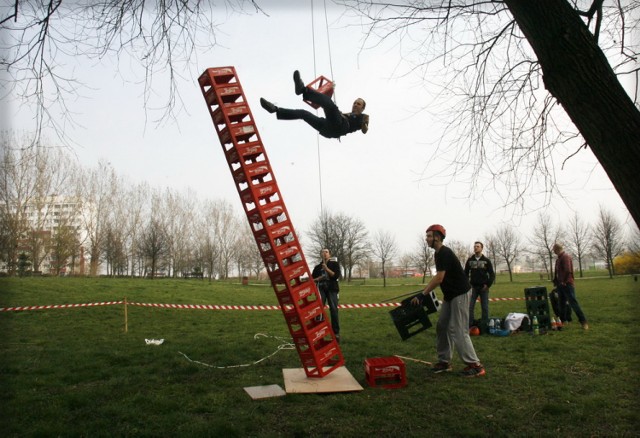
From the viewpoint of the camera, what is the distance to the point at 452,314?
21.2 feet

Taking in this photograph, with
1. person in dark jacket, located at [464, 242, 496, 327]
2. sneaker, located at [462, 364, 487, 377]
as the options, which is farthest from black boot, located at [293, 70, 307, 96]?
person in dark jacket, located at [464, 242, 496, 327]

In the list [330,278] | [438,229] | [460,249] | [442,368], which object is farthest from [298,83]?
[460,249]

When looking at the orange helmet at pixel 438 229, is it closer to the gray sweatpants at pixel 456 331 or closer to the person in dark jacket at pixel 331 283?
the gray sweatpants at pixel 456 331

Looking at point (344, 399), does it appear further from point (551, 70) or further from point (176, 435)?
point (551, 70)

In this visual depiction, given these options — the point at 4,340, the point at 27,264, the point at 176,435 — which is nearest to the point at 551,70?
the point at 176,435

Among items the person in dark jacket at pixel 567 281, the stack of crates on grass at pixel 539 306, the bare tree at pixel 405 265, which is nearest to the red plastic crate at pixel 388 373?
the stack of crates on grass at pixel 539 306

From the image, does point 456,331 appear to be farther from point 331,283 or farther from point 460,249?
point 460,249

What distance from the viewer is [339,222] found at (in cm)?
6406

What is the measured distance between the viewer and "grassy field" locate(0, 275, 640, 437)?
14.4 ft

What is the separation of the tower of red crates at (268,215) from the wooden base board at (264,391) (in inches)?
26.6

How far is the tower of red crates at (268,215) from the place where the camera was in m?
6.12

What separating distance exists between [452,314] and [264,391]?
3.03m

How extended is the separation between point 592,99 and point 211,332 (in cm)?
1041

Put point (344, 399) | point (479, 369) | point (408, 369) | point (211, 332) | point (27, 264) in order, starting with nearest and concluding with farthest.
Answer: point (344, 399)
point (479, 369)
point (408, 369)
point (211, 332)
point (27, 264)
